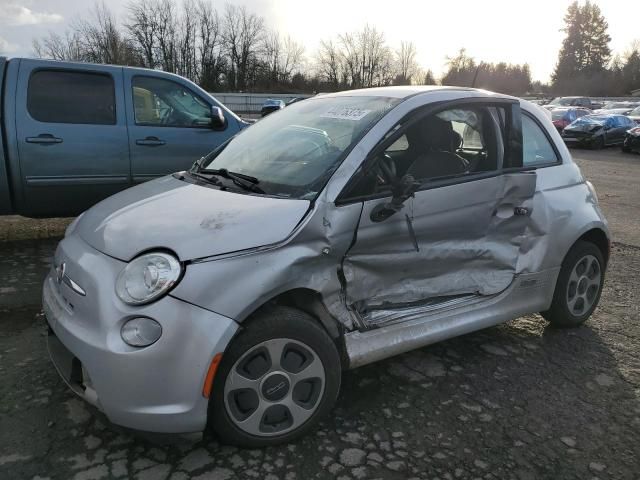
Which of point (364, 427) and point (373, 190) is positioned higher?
point (373, 190)

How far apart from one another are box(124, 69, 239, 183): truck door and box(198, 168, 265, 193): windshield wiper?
2.52 m

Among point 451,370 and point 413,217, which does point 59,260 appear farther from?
point 451,370

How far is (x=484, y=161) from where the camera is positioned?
3.39m

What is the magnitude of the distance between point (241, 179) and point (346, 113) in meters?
0.76

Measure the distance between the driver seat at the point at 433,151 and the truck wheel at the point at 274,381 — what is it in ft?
3.90

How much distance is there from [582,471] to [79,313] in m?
2.38

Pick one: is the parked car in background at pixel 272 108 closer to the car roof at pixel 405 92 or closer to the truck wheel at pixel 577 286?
the car roof at pixel 405 92

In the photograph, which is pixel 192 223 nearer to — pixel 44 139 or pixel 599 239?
pixel 599 239

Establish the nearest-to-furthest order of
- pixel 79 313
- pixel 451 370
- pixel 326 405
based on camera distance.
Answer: pixel 79 313 → pixel 326 405 → pixel 451 370

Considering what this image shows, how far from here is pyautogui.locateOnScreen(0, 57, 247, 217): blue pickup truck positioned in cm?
511

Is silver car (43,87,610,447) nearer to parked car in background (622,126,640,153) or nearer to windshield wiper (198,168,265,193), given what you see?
windshield wiper (198,168,265,193)

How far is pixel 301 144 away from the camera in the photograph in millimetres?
3217

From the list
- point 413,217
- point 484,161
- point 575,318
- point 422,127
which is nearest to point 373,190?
point 413,217

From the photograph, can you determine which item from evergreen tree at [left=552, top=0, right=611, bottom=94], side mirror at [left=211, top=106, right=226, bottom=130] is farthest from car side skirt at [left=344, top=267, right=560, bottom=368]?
evergreen tree at [left=552, top=0, right=611, bottom=94]
